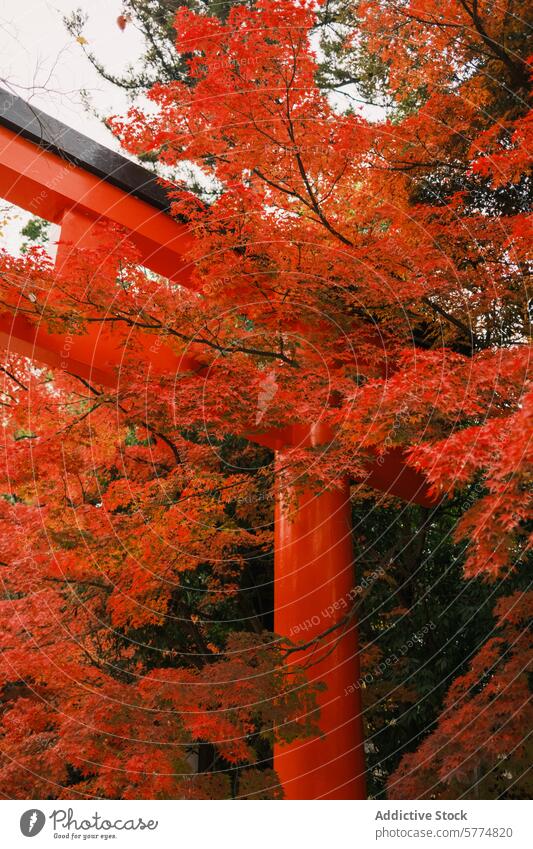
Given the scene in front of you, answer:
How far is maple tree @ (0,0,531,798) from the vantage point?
5363 mm

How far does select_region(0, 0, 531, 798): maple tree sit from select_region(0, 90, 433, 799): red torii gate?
303 mm

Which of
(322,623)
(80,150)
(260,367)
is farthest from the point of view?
(260,367)

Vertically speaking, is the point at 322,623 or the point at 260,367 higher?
the point at 260,367

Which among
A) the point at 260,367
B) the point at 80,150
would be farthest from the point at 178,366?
the point at 80,150

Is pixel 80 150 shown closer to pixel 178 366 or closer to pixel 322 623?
pixel 178 366

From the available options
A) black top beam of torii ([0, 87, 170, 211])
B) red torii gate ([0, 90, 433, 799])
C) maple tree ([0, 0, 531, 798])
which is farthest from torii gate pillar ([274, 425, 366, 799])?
black top beam of torii ([0, 87, 170, 211])

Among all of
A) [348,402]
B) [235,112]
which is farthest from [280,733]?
[235,112]

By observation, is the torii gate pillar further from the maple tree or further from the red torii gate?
the maple tree

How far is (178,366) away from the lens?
719 centimetres

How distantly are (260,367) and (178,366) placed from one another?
792 millimetres

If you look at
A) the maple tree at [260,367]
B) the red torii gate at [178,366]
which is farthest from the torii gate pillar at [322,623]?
the maple tree at [260,367]

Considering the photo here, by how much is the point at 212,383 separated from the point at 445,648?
3.78 metres

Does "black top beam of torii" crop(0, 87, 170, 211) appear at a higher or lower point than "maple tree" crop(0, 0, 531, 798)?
higher
